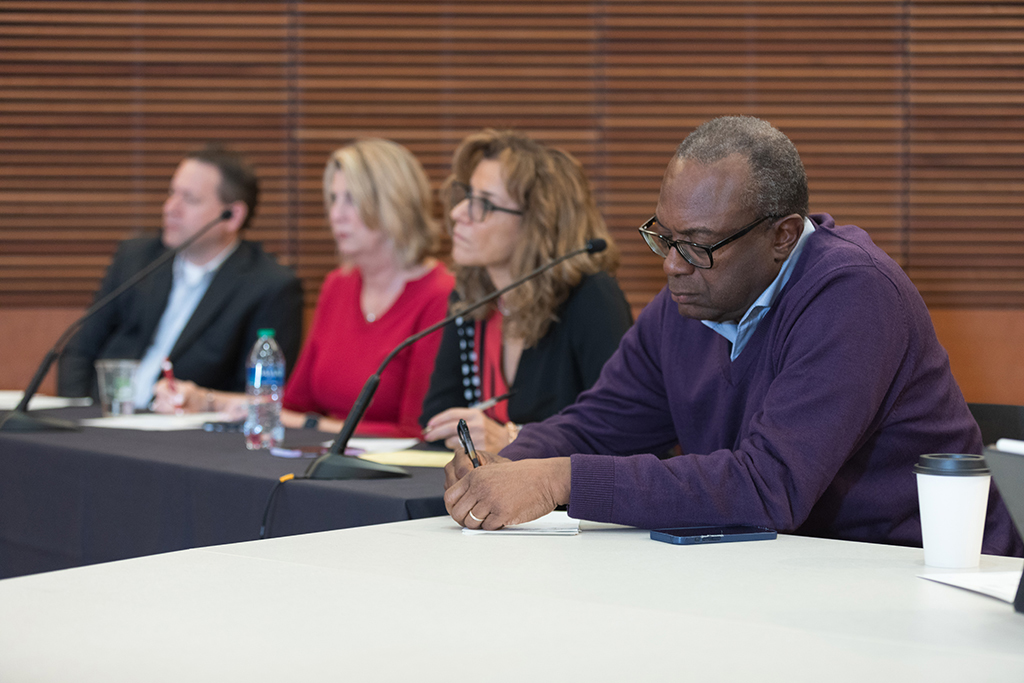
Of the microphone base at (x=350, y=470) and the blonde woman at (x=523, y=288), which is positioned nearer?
the microphone base at (x=350, y=470)

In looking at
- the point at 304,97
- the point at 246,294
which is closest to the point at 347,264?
the point at 246,294

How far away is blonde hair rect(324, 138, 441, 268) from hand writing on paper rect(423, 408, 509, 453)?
3.79 ft

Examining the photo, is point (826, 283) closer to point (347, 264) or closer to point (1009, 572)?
point (1009, 572)

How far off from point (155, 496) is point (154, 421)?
0.80 meters

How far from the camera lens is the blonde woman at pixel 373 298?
329cm

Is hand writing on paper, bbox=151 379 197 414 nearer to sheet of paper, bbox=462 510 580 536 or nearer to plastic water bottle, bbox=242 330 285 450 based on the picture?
plastic water bottle, bbox=242 330 285 450

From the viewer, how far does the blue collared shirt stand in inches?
67.7

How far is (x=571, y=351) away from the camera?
9.02 ft

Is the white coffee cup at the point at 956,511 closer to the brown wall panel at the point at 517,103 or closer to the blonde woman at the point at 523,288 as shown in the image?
the blonde woman at the point at 523,288

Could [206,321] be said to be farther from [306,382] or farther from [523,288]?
[523,288]

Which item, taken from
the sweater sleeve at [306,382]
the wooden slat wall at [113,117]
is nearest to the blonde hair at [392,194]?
the sweater sleeve at [306,382]

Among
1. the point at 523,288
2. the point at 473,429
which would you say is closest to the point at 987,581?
the point at 473,429

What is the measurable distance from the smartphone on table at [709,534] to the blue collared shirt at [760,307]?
38cm

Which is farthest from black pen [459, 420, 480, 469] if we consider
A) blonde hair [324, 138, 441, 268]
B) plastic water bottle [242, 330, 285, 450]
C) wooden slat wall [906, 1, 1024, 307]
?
wooden slat wall [906, 1, 1024, 307]
